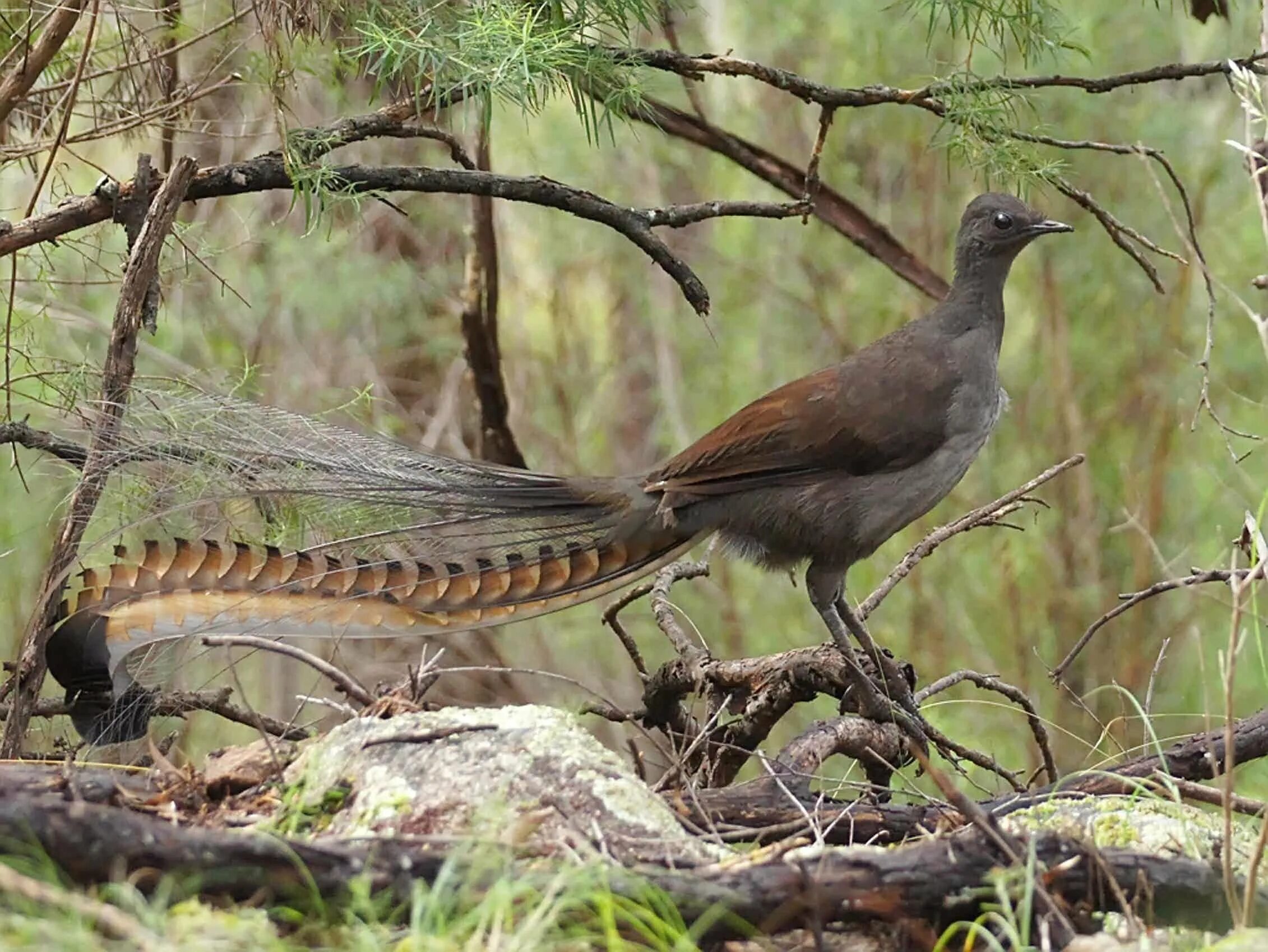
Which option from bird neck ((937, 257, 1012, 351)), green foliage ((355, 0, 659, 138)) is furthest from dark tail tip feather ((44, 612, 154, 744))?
bird neck ((937, 257, 1012, 351))

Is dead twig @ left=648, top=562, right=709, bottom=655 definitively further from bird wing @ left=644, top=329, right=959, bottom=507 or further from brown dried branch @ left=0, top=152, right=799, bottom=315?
brown dried branch @ left=0, top=152, right=799, bottom=315

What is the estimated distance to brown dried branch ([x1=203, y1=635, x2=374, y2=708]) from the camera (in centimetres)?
279

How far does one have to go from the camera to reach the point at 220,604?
3031 millimetres

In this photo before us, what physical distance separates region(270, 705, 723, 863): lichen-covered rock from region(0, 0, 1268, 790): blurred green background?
3.91m

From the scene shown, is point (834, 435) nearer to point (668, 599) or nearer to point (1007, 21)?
point (668, 599)

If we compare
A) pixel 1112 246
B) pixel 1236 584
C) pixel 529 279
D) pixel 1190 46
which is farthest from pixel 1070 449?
pixel 1236 584

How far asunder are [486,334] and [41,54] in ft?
6.23

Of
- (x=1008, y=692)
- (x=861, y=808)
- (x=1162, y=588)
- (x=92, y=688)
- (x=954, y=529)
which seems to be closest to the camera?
(x=861, y=808)

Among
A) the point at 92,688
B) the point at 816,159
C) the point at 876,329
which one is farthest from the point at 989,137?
the point at 876,329

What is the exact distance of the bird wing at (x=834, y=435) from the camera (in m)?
3.93

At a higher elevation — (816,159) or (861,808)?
(816,159)

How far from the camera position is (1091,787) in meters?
2.81

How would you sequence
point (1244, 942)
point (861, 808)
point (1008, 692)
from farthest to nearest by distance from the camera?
point (1008, 692), point (861, 808), point (1244, 942)

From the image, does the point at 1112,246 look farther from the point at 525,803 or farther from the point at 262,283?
the point at 525,803
